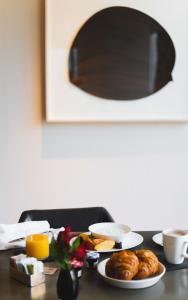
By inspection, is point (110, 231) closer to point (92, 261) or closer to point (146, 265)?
point (92, 261)

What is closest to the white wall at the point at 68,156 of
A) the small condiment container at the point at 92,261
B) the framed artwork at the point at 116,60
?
the framed artwork at the point at 116,60

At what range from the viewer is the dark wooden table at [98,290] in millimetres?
1147

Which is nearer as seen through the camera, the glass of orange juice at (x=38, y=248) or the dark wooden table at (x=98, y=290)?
the dark wooden table at (x=98, y=290)

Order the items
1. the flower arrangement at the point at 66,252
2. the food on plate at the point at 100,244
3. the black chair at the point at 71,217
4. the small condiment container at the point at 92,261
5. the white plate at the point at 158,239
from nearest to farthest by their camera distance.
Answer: the flower arrangement at the point at 66,252
the small condiment container at the point at 92,261
the food on plate at the point at 100,244
the white plate at the point at 158,239
the black chair at the point at 71,217

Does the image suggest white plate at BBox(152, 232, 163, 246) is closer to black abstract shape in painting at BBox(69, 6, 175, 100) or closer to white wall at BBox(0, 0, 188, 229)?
white wall at BBox(0, 0, 188, 229)

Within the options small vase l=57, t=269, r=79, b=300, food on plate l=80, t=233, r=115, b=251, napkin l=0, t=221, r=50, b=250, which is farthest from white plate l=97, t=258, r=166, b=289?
napkin l=0, t=221, r=50, b=250

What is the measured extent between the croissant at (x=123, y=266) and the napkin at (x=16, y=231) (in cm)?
45

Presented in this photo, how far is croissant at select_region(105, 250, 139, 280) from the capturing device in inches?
47.3

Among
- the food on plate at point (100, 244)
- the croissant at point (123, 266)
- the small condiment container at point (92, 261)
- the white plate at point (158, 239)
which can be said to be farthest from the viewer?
the white plate at point (158, 239)

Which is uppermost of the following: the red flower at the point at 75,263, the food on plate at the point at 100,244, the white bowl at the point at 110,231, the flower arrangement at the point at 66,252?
the flower arrangement at the point at 66,252

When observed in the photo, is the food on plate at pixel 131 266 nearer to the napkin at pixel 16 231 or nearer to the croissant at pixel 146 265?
the croissant at pixel 146 265

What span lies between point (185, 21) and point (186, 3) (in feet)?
0.36

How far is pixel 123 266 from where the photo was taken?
121cm

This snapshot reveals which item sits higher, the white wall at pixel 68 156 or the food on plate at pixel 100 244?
the white wall at pixel 68 156
